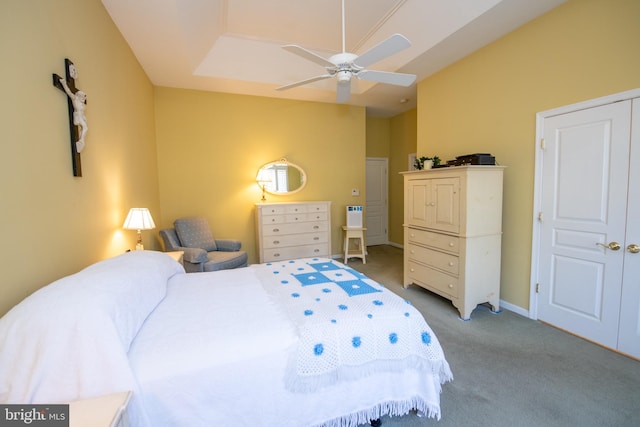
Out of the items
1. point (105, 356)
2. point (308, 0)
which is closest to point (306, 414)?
point (105, 356)

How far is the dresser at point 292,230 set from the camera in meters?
4.46

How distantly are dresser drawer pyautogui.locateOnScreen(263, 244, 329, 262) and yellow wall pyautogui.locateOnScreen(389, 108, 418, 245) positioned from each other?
2178 mm

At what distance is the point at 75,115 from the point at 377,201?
5.60 meters

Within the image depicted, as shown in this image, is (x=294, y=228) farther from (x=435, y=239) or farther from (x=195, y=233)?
(x=435, y=239)

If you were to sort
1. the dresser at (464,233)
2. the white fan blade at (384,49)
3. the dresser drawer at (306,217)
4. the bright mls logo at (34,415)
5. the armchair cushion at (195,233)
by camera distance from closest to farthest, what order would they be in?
the bright mls logo at (34,415) < the white fan blade at (384,49) < the dresser at (464,233) < the armchair cushion at (195,233) < the dresser drawer at (306,217)

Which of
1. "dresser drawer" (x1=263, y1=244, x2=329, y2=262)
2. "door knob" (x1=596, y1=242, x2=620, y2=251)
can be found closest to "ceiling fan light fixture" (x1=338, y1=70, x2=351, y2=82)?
"door knob" (x1=596, y1=242, x2=620, y2=251)

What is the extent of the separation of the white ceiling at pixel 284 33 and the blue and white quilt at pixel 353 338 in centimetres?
277

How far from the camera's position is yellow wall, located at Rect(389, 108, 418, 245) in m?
5.84

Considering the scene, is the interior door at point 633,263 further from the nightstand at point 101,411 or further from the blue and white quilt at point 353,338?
the nightstand at point 101,411

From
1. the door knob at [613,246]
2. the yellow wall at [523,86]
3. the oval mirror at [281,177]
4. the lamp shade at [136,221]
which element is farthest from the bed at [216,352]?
the oval mirror at [281,177]

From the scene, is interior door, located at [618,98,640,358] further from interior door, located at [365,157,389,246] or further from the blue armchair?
interior door, located at [365,157,389,246]

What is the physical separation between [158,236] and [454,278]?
398 centimetres

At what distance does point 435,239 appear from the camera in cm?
332

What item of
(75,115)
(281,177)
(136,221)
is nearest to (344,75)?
(75,115)
